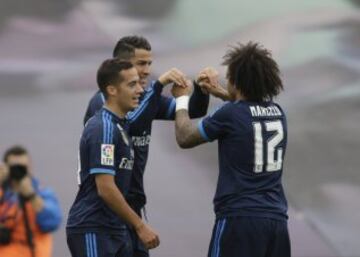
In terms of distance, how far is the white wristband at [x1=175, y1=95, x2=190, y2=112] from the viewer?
4691 mm

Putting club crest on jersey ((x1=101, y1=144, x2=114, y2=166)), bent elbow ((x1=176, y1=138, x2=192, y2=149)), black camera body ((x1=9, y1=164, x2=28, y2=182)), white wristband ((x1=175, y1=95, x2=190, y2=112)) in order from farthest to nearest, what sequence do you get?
white wristband ((x1=175, y1=95, x2=190, y2=112)) < bent elbow ((x1=176, y1=138, x2=192, y2=149)) < club crest on jersey ((x1=101, y1=144, x2=114, y2=166)) < black camera body ((x1=9, y1=164, x2=28, y2=182))

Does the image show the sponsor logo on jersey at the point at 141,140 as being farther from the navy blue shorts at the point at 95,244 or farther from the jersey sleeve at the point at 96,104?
the navy blue shorts at the point at 95,244

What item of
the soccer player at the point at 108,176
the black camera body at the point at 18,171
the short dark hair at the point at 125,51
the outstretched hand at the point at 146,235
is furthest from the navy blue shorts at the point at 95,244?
the short dark hair at the point at 125,51

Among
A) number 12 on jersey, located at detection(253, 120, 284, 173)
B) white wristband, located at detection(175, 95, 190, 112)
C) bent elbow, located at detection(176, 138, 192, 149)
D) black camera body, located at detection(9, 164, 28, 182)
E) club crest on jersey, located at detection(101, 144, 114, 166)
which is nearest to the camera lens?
black camera body, located at detection(9, 164, 28, 182)

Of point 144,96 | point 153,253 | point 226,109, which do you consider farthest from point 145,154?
point 153,253

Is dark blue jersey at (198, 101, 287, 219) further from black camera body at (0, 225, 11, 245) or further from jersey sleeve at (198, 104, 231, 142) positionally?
black camera body at (0, 225, 11, 245)

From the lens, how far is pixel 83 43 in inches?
281

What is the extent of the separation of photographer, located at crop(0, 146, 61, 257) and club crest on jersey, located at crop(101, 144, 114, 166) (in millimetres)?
376

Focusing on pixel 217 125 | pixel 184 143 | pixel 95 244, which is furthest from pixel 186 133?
pixel 95 244

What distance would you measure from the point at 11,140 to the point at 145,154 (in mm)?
2164

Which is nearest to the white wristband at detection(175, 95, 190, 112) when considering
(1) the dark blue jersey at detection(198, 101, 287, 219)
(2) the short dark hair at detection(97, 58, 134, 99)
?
(1) the dark blue jersey at detection(198, 101, 287, 219)

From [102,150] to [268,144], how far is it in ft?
2.37

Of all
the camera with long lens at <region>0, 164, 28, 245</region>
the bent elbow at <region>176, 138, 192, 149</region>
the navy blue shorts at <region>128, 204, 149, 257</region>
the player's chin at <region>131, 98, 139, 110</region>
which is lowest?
the navy blue shorts at <region>128, 204, 149, 257</region>

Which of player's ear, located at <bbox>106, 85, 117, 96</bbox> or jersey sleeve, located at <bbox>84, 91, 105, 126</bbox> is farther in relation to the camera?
jersey sleeve, located at <bbox>84, 91, 105, 126</bbox>
